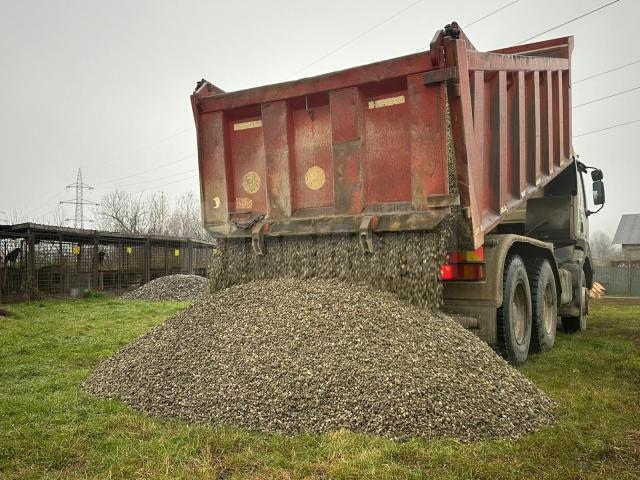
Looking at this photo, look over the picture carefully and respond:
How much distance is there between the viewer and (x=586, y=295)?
8.62 meters

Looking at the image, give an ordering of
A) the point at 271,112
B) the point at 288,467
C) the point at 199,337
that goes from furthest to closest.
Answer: the point at 271,112 < the point at 199,337 < the point at 288,467

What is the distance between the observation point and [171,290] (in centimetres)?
1645

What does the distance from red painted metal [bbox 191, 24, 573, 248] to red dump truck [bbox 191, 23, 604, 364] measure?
0.4 inches

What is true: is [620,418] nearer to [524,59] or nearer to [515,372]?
[515,372]

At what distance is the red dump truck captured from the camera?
15.1 ft

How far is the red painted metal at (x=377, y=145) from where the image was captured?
4.57 meters

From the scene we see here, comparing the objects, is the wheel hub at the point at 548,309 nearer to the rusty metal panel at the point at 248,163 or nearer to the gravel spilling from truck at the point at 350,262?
the gravel spilling from truck at the point at 350,262

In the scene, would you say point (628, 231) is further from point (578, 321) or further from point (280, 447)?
point (280, 447)

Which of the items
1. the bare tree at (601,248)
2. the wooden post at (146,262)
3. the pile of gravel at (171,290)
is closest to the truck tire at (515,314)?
the pile of gravel at (171,290)

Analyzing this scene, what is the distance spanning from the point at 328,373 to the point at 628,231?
41.2m

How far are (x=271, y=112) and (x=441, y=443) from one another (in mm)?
3653

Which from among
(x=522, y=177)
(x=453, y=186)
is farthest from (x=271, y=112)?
(x=522, y=177)

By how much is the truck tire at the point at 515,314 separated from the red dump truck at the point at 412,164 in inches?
0.6

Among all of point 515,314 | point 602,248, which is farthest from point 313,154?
point 602,248
